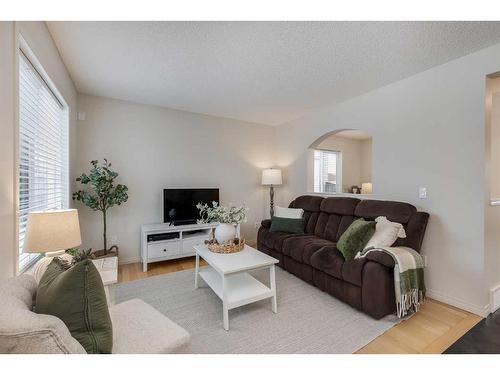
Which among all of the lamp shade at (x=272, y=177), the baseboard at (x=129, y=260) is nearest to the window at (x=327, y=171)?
the lamp shade at (x=272, y=177)

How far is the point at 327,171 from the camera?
5773mm

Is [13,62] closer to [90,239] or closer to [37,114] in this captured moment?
[37,114]

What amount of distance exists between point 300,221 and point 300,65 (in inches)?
80.5

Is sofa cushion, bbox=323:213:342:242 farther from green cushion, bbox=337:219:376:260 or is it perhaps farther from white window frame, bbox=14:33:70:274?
white window frame, bbox=14:33:70:274

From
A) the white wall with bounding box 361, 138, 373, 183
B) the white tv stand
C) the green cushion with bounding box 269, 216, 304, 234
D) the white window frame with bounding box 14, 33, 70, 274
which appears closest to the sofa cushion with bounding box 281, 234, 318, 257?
the green cushion with bounding box 269, 216, 304, 234

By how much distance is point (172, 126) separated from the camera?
376cm

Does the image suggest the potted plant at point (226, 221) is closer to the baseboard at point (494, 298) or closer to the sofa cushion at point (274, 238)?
the sofa cushion at point (274, 238)

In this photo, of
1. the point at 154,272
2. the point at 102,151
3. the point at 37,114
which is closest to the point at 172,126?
the point at 102,151

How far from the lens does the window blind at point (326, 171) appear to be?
5664 millimetres

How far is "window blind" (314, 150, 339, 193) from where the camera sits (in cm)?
566

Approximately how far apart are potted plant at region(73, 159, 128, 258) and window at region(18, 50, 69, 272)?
230 millimetres

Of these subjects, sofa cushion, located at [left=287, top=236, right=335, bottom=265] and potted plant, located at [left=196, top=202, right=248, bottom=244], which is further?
sofa cushion, located at [left=287, top=236, right=335, bottom=265]

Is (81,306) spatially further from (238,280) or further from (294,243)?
(294,243)

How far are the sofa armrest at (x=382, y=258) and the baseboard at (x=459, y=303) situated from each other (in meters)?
0.90
